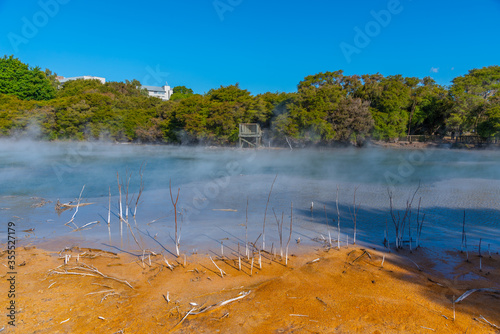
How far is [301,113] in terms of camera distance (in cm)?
3344

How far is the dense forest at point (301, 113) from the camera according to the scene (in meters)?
33.6

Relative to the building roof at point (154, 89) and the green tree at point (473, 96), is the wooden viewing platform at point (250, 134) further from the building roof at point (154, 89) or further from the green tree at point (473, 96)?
the building roof at point (154, 89)

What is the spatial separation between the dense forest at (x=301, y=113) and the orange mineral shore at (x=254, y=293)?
2968cm

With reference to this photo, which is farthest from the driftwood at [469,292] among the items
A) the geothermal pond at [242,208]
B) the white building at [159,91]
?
the white building at [159,91]

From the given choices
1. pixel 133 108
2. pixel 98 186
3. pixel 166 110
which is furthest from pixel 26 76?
pixel 98 186

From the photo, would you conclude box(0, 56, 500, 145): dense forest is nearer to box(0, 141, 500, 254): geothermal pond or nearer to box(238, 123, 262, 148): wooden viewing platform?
box(238, 123, 262, 148): wooden viewing platform

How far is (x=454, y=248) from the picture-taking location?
5652 mm

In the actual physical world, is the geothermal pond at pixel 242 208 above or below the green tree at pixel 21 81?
below

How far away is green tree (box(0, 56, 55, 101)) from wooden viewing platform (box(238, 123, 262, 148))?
36055mm

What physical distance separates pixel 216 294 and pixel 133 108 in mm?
44329

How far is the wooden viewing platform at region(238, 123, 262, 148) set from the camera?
115 feet

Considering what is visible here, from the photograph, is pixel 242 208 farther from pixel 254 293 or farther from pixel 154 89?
pixel 154 89

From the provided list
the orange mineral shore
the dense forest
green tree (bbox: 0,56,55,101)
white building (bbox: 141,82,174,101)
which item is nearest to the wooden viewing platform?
the dense forest

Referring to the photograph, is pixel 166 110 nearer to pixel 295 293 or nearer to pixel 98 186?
pixel 98 186
